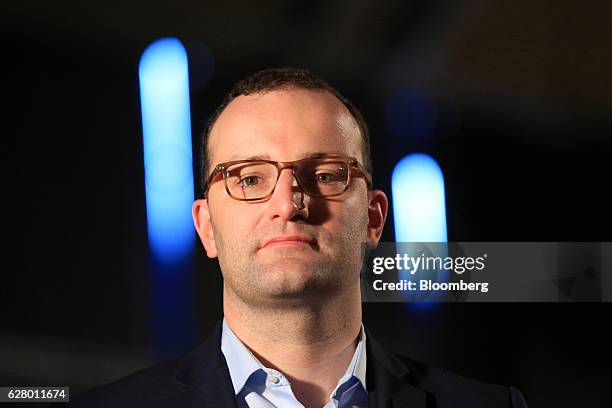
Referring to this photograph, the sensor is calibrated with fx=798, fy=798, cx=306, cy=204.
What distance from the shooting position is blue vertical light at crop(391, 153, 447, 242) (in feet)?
8.64

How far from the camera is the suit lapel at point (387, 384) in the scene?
213cm

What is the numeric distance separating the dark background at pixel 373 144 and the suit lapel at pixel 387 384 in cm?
37

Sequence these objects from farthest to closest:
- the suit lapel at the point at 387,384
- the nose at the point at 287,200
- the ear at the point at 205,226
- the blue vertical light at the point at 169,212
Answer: the blue vertical light at the point at 169,212
the ear at the point at 205,226
the suit lapel at the point at 387,384
the nose at the point at 287,200

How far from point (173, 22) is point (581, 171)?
1476 mm

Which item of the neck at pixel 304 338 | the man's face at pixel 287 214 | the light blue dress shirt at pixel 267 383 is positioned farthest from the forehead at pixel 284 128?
the light blue dress shirt at pixel 267 383

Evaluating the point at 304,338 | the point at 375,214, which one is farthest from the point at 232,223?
the point at 375,214

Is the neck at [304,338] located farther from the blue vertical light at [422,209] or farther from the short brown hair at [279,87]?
the blue vertical light at [422,209]

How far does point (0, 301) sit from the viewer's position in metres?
2.64

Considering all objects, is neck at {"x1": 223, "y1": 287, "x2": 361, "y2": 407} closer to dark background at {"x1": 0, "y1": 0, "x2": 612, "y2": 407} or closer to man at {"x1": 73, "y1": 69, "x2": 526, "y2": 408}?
man at {"x1": 73, "y1": 69, "x2": 526, "y2": 408}

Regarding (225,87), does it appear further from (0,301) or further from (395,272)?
(0,301)

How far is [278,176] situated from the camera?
2025mm

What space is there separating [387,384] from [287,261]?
0.47 m

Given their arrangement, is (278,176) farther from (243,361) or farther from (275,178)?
(243,361)

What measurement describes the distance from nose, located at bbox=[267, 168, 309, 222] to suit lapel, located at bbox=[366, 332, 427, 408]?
48 cm
